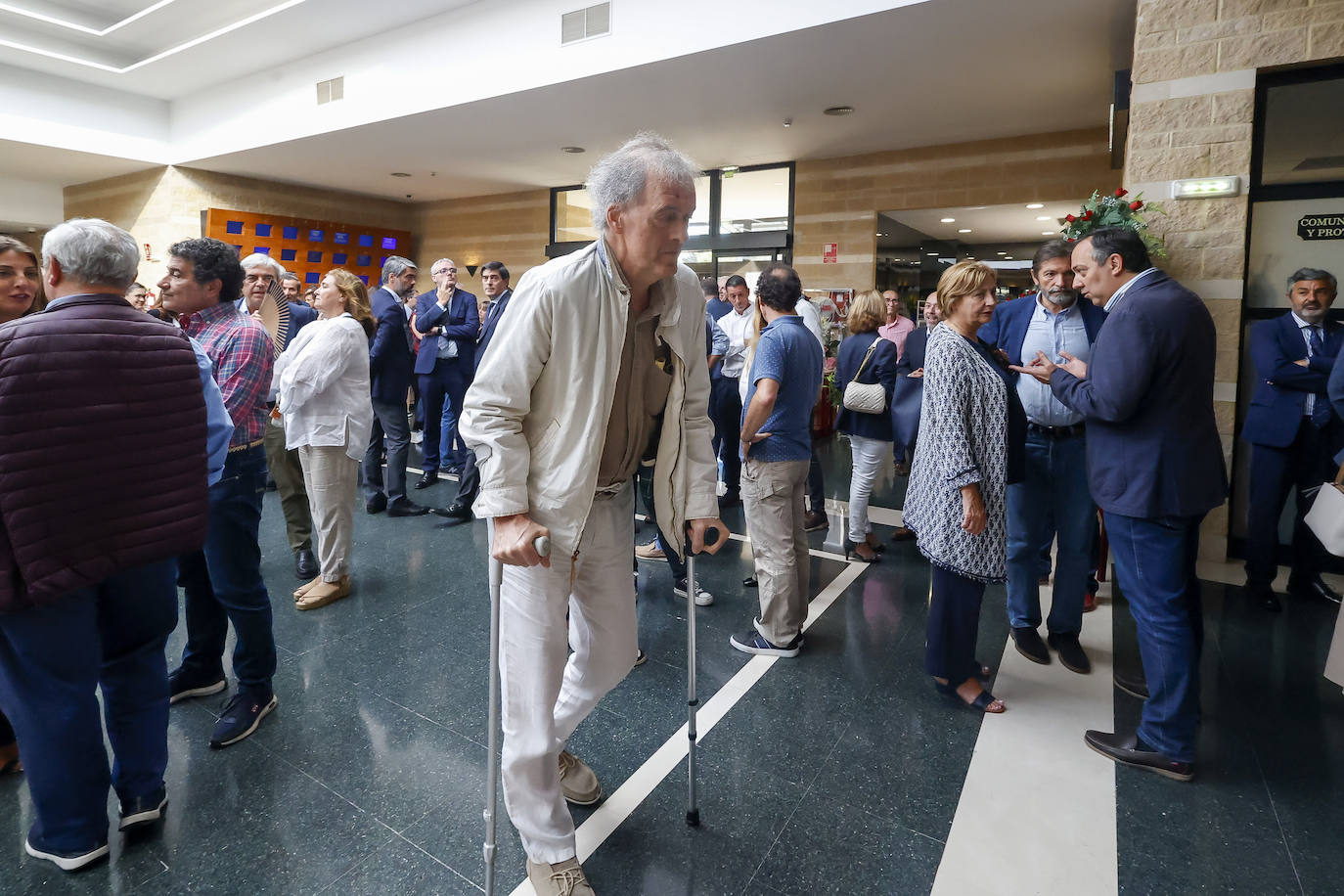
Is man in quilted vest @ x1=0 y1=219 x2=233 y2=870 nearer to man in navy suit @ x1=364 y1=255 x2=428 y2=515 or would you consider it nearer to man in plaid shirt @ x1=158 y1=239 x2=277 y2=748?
man in plaid shirt @ x1=158 y1=239 x2=277 y2=748

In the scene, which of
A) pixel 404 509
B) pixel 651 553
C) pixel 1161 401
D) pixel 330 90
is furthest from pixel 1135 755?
pixel 330 90

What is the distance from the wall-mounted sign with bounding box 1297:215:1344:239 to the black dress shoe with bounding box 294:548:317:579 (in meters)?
6.29

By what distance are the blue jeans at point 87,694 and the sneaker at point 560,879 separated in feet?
3.92

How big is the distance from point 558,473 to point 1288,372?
4242mm

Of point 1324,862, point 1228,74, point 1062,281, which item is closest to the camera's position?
point 1324,862

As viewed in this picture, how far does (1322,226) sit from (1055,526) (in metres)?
3.00

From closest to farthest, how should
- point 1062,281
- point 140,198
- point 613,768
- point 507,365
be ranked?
1. point 507,365
2. point 613,768
3. point 1062,281
4. point 140,198

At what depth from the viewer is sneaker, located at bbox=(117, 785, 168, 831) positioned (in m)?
1.97

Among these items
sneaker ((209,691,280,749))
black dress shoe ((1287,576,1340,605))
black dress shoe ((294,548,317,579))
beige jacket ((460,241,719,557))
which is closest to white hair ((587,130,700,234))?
beige jacket ((460,241,719,557))

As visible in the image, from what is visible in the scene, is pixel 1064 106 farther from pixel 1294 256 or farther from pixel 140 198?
pixel 140 198

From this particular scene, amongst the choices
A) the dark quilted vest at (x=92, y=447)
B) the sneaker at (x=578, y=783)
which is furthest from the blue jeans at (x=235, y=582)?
the sneaker at (x=578, y=783)

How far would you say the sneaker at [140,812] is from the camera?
197 cm

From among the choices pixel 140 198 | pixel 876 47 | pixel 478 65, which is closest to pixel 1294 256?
pixel 876 47

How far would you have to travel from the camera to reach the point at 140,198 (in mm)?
11305
